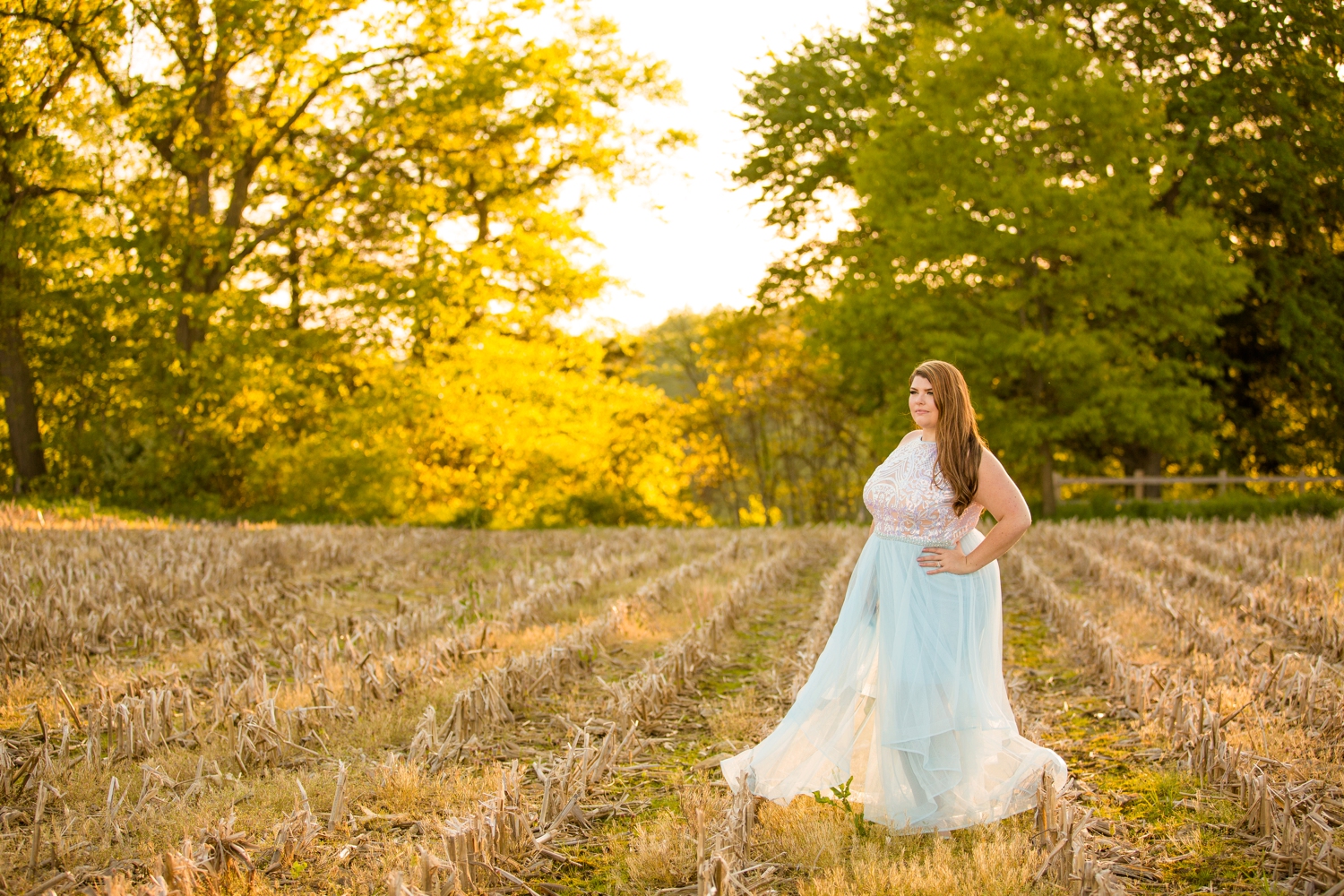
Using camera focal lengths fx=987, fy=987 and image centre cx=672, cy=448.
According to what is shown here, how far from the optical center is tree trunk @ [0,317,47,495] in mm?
19188

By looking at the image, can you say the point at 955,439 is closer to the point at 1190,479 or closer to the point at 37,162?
the point at 37,162

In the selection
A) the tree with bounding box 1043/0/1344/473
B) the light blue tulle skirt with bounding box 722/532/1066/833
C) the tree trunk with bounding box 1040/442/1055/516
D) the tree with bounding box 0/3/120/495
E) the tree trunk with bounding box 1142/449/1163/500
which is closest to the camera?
the light blue tulle skirt with bounding box 722/532/1066/833

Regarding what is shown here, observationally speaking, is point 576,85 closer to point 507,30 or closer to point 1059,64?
point 507,30

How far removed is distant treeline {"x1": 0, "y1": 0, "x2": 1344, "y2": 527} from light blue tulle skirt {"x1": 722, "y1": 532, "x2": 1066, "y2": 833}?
55.5ft

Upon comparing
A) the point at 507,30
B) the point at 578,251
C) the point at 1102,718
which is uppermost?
the point at 507,30

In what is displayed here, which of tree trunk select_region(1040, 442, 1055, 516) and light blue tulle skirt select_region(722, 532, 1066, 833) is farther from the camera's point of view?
tree trunk select_region(1040, 442, 1055, 516)

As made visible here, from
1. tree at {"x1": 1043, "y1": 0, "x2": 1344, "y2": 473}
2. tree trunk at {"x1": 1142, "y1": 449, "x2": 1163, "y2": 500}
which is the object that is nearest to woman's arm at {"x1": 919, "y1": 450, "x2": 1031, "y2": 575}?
tree at {"x1": 1043, "y1": 0, "x2": 1344, "y2": 473}

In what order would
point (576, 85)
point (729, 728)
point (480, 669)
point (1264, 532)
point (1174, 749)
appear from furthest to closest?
1. point (576, 85)
2. point (1264, 532)
3. point (480, 669)
4. point (729, 728)
5. point (1174, 749)

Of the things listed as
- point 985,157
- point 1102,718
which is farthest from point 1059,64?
point 1102,718

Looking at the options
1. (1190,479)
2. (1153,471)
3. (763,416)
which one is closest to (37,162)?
(763,416)

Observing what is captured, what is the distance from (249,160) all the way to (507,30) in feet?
21.5

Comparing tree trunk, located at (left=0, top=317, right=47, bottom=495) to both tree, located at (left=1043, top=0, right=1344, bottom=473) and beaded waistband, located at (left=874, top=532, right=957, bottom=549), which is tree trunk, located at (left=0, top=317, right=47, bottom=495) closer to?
beaded waistband, located at (left=874, top=532, right=957, bottom=549)

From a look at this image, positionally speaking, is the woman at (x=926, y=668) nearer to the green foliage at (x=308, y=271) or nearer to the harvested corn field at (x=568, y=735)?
the harvested corn field at (x=568, y=735)

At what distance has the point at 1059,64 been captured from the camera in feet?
70.1
